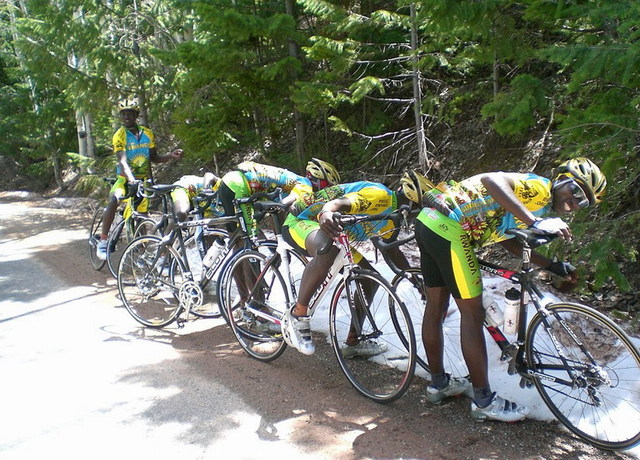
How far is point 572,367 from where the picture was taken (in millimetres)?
3666

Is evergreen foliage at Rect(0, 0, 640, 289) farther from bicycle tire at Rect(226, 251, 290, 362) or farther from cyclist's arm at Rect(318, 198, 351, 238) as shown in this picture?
bicycle tire at Rect(226, 251, 290, 362)

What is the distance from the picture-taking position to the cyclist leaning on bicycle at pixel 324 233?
4605mm

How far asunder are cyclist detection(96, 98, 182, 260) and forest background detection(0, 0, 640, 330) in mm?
1099

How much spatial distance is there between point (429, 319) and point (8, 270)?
8.07 m

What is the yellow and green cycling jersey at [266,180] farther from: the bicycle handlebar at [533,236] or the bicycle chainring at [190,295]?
the bicycle handlebar at [533,236]

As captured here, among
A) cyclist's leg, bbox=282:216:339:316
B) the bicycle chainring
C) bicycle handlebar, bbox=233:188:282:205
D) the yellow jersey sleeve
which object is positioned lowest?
the bicycle chainring

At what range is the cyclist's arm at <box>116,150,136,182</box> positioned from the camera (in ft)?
27.2

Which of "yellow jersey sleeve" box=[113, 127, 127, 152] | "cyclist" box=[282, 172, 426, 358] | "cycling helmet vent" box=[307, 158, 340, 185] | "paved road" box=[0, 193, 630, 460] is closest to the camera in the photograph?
"paved road" box=[0, 193, 630, 460]

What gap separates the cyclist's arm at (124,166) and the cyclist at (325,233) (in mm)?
4145

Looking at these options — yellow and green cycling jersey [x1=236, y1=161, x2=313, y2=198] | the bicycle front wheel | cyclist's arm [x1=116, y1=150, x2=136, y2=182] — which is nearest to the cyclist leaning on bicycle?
yellow and green cycling jersey [x1=236, y1=161, x2=313, y2=198]

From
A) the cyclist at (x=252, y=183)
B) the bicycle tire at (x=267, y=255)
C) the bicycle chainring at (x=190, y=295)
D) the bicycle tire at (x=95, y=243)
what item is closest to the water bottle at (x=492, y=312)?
the bicycle tire at (x=267, y=255)

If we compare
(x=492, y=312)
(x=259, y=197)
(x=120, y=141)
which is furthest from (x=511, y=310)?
(x=120, y=141)

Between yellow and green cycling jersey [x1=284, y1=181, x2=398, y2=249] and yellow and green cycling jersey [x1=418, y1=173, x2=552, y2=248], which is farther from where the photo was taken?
yellow and green cycling jersey [x1=284, y1=181, x2=398, y2=249]

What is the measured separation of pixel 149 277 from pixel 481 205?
13.8 ft
